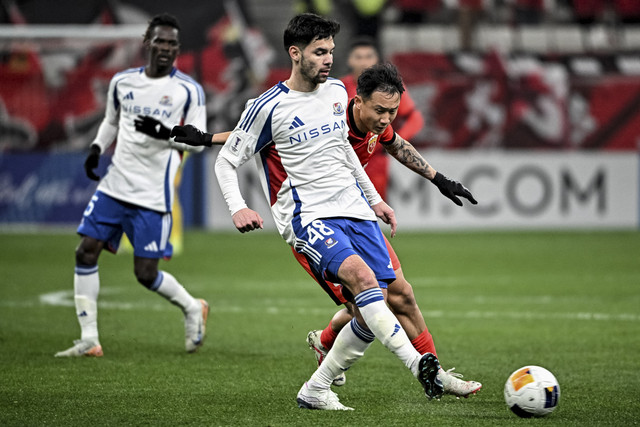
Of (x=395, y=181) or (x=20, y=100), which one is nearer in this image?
(x=395, y=181)

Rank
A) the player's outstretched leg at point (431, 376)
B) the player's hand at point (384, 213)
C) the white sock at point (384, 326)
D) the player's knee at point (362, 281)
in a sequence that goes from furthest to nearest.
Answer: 1. the player's hand at point (384, 213)
2. the player's knee at point (362, 281)
3. the white sock at point (384, 326)
4. the player's outstretched leg at point (431, 376)

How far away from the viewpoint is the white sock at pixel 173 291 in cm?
760

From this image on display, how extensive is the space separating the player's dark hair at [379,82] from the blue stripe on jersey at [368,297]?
99cm

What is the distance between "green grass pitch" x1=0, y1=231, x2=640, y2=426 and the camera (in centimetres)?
531

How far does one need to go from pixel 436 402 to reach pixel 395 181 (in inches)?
506

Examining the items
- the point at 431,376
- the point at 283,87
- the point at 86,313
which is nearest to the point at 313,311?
the point at 86,313

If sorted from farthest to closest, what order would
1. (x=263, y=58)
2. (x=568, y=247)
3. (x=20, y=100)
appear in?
(x=263, y=58)
(x=20, y=100)
(x=568, y=247)

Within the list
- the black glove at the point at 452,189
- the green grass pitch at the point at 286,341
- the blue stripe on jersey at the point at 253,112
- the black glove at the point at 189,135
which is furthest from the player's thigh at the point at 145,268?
the black glove at the point at 452,189

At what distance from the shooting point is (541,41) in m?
24.2

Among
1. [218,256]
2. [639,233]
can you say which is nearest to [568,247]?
[639,233]

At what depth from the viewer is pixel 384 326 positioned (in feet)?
16.7

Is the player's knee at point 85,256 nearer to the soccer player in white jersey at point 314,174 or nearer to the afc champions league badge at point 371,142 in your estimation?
the soccer player in white jersey at point 314,174

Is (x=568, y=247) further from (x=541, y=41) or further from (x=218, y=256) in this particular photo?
(x=541, y=41)

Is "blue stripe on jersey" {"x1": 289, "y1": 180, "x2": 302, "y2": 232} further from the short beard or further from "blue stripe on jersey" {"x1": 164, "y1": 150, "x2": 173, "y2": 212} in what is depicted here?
"blue stripe on jersey" {"x1": 164, "y1": 150, "x2": 173, "y2": 212}
